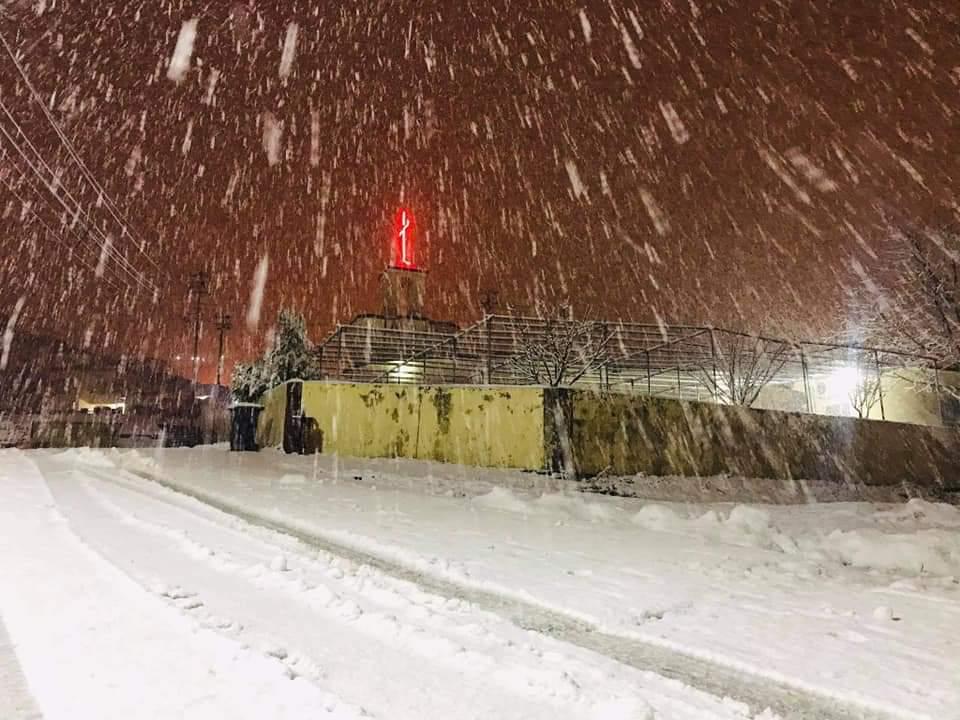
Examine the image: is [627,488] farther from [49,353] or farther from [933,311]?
[49,353]

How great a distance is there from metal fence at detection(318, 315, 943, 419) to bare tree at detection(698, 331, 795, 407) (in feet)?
0.13

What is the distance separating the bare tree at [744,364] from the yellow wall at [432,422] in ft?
32.2

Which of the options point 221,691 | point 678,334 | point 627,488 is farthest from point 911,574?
point 678,334

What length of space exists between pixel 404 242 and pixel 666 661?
39.0 metres

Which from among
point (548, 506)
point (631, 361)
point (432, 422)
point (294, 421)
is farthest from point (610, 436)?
point (631, 361)

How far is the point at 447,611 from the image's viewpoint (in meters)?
3.79

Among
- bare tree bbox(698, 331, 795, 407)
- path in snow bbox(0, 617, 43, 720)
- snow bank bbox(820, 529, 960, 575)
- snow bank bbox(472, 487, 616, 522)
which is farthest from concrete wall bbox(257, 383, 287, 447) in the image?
path in snow bbox(0, 617, 43, 720)

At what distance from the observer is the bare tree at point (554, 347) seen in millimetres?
21047

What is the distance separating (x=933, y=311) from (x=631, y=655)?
25.2 metres

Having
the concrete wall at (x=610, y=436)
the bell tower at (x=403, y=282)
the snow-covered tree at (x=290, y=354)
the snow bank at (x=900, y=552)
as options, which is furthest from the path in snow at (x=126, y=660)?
the bell tower at (x=403, y=282)

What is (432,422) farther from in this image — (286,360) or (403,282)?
(403,282)

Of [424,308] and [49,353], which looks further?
[49,353]

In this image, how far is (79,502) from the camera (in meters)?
8.23

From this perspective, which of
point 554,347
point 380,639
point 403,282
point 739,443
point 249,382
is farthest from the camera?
point 403,282
